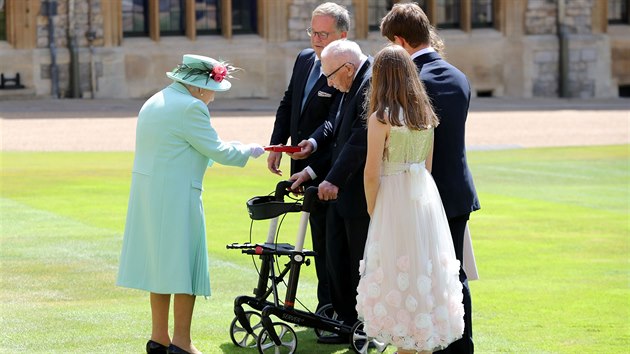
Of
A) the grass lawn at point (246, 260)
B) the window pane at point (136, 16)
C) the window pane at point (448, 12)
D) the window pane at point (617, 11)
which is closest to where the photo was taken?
the grass lawn at point (246, 260)

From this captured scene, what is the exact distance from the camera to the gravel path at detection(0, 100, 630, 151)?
20672 mm

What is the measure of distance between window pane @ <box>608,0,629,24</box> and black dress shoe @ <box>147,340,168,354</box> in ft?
89.7

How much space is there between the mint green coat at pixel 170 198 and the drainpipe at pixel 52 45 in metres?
21.1

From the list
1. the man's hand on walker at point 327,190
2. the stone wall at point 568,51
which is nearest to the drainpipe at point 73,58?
the stone wall at point 568,51

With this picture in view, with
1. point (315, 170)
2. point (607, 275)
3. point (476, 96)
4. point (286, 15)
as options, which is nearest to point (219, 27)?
point (286, 15)

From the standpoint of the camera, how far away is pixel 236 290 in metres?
9.21

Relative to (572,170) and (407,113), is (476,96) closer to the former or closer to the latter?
(572,170)

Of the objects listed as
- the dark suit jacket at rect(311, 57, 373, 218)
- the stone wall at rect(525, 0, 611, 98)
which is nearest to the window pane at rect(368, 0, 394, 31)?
the stone wall at rect(525, 0, 611, 98)

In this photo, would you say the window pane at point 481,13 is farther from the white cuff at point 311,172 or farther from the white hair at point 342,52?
the white hair at point 342,52

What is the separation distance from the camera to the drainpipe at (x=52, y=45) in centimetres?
2767

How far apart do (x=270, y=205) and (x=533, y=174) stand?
406 inches

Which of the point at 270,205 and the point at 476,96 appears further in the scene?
the point at 476,96

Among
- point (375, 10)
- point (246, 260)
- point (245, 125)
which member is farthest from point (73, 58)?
point (246, 260)

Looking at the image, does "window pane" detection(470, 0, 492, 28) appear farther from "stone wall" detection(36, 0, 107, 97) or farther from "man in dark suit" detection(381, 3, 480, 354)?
"man in dark suit" detection(381, 3, 480, 354)
